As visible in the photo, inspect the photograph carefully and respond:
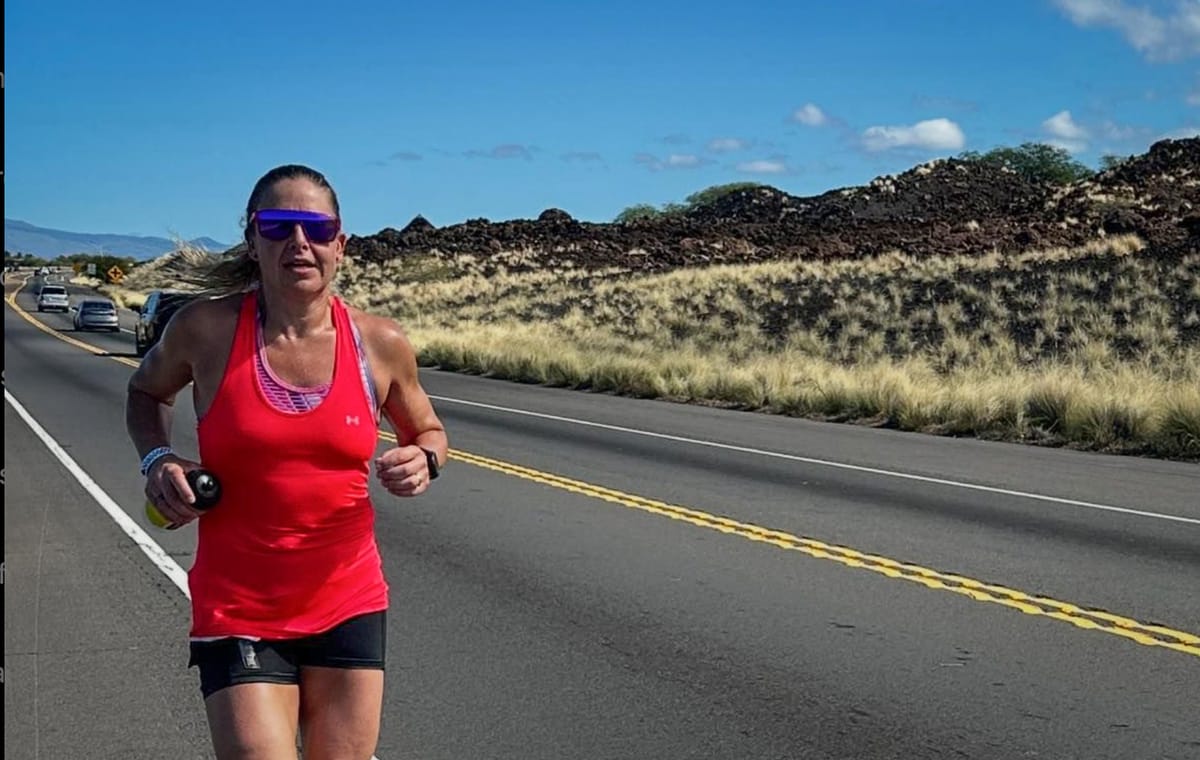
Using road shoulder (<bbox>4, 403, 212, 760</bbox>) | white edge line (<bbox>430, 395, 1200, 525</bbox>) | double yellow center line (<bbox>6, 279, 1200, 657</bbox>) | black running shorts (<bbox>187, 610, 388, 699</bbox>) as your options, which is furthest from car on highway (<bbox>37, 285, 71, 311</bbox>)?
black running shorts (<bbox>187, 610, 388, 699</bbox>)

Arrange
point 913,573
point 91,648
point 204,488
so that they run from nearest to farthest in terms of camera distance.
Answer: point 204,488, point 91,648, point 913,573

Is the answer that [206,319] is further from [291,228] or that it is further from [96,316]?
[96,316]

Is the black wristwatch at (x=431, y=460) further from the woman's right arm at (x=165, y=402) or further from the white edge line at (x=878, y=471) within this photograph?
the white edge line at (x=878, y=471)

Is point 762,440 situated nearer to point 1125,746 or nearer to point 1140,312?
point 1125,746

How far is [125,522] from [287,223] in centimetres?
792

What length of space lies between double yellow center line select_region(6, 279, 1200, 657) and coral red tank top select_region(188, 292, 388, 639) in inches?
192

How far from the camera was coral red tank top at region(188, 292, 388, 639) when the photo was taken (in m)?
3.17

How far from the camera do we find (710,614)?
7414 mm

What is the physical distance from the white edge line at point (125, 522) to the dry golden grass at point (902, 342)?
12.4ft

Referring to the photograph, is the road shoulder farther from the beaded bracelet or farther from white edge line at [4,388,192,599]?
the beaded bracelet

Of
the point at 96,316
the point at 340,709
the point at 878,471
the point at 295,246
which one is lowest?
the point at 878,471

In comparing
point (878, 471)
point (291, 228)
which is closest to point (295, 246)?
point (291, 228)

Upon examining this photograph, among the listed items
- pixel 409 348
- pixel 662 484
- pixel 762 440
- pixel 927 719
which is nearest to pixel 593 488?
pixel 662 484

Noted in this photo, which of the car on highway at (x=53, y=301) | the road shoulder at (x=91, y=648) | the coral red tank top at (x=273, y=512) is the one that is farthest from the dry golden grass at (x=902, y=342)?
the car on highway at (x=53, y=301)
